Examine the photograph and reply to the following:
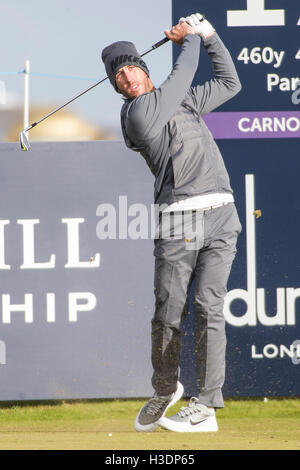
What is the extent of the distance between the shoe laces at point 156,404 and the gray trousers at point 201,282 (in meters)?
0.19

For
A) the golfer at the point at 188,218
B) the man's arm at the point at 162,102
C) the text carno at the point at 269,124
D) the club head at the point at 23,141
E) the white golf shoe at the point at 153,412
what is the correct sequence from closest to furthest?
the man's arm at the point at 162,102 < the golfer at the point at 188,218 < the white golf shoe at the point at 153,412 < the club head at the point at 23,141 < the text carno at the point at 269,124

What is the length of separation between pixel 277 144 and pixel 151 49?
0.97 meters

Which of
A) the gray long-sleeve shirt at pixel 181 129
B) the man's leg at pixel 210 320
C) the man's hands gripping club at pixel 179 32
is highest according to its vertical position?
the man's hands gripping club at pixel 179 32

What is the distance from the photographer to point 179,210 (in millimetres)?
4105

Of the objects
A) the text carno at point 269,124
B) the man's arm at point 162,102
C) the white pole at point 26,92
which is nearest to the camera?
the man's arm at point 162,102

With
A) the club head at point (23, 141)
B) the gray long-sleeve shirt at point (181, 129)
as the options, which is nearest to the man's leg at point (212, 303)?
the gray long-sleeve shirt at point (181, 129)

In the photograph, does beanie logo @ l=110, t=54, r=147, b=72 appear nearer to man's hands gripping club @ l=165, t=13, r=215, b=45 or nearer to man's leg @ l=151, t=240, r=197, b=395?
man's hands gripping club @ l=165, t=13, r=215, b=45

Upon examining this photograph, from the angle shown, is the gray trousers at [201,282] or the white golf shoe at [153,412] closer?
the gray trousers at [201,282]

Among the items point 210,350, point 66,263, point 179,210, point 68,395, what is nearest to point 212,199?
point 179,210

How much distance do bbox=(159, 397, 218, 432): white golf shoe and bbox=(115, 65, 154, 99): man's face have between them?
4.69ft

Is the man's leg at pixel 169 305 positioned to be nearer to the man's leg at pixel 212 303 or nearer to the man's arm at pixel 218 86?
the man's leg at pixel 212 303

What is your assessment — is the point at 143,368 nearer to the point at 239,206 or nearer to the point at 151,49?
the point at 239,206

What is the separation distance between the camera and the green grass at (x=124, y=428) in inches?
157

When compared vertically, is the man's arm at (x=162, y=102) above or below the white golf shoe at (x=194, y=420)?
above
